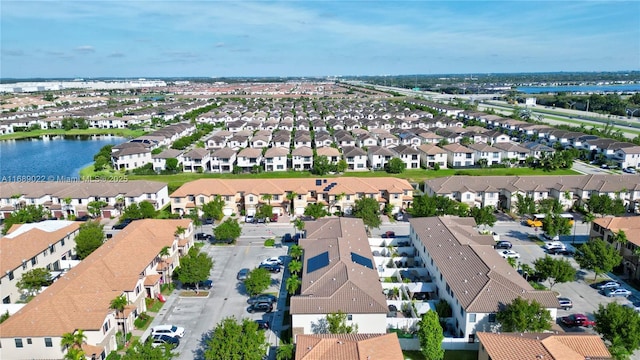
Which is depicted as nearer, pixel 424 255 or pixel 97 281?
pixel 97 281

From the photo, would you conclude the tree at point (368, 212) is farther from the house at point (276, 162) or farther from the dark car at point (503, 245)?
the house at point (276, 162)

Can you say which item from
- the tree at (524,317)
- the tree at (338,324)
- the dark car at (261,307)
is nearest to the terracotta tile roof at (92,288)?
the dark car at (261,307)

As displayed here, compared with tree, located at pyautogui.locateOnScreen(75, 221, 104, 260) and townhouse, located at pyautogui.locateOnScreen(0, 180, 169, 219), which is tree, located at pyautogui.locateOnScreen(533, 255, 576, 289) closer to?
tree, located at pyautogui.locateOnScreen(75, 221, 104, 260)

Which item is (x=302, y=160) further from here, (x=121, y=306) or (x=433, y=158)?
(x=121, y=306)

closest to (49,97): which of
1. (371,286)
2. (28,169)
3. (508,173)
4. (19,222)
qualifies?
(28,169)

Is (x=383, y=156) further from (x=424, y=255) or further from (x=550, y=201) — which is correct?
(x=424, y=255)
